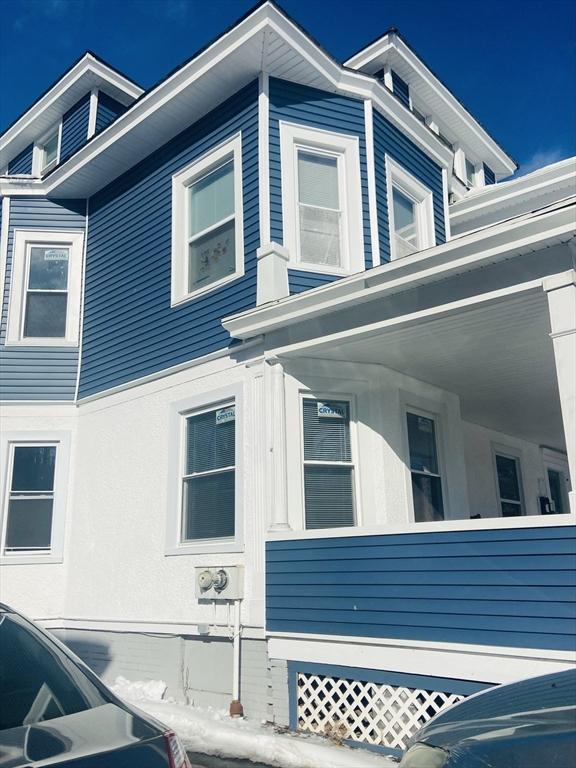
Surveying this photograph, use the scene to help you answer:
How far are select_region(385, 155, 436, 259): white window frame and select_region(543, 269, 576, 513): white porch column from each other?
4144 millimetres

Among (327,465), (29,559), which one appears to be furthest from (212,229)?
(29,559)

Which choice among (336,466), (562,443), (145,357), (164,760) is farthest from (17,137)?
(164,760)

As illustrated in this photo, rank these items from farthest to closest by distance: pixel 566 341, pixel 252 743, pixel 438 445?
pixel 438 445 → pixel 252 743 → pixel 566 341

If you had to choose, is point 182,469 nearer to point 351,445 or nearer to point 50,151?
point 351,445

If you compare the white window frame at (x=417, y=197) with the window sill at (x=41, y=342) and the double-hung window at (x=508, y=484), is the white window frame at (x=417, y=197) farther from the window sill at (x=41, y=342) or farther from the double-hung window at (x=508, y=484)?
the window sill at (x=41, y=342)

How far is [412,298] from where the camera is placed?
614 cm

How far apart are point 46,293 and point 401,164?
5.60 meters

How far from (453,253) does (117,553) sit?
5.60m

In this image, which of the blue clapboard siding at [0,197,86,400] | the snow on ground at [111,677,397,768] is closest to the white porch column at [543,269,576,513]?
the snow on ground at [111,677,397,768]

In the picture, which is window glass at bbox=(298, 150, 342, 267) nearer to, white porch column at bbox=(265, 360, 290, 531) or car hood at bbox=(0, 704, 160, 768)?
white porch column at bbox=(265, 360, 290, 531)

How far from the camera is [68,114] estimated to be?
12.5 metres

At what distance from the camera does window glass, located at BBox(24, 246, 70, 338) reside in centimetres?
1042

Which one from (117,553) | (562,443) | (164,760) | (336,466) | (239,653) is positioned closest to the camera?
(164,760)

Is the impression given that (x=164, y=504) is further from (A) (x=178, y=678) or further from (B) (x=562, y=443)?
(B) (x=562, y=443)
